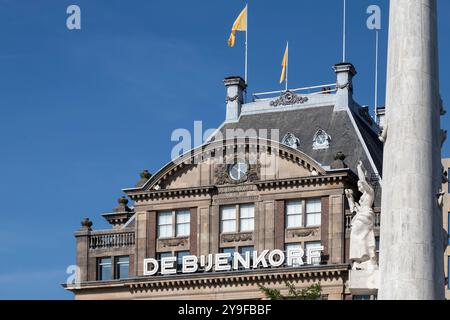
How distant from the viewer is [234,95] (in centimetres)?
9281

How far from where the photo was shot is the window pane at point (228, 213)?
3477 inches

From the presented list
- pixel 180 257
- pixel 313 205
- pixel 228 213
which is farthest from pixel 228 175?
pixel 313 205

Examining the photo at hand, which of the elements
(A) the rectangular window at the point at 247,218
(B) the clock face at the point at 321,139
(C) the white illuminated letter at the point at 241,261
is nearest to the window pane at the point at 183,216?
(A) the rectangular window at the point at 247,218

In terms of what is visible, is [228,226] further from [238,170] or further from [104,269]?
[104,269]

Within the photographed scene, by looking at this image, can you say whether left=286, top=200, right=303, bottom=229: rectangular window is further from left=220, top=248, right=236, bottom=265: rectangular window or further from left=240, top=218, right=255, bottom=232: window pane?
left=220, top=248, right=236, bottom=265: rectangular window

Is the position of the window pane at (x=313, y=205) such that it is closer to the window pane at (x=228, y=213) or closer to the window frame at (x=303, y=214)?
the window frame at (x=303, y=214)

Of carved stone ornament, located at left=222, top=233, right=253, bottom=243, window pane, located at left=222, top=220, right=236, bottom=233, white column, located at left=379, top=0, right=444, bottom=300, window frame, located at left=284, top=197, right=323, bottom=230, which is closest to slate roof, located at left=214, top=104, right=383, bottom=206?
window frame, located at left=284, top=197, right=323, bottom=230

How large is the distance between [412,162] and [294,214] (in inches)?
1928

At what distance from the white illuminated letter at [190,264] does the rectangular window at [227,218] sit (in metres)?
1.97

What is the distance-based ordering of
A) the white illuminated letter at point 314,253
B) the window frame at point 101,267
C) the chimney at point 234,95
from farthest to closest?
the chimney at point 234,95 < the window frame at point 101,267 < the white illuminated letter at point 314,253
